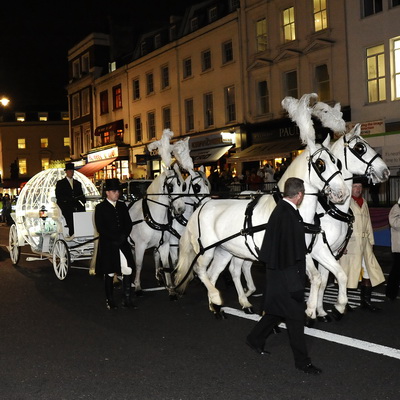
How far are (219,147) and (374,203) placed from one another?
1495 cm

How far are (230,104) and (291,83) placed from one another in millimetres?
4481

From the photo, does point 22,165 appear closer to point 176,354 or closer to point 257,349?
point 176,354

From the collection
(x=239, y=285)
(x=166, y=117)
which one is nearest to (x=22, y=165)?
(x=166, y=117)

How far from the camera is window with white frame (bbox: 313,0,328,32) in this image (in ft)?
82.4

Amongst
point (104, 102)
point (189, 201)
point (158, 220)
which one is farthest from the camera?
point (104, 102)

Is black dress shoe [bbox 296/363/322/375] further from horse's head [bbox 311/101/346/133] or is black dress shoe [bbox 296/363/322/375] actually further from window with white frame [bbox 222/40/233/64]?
window with white frame [bbox 222/40/233/64]

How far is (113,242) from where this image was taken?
8.59 metres

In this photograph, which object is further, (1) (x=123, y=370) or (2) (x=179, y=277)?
(2) (x=179, y=277)

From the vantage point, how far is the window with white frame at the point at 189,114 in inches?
1339

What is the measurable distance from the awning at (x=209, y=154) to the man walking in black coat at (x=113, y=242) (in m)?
21.1

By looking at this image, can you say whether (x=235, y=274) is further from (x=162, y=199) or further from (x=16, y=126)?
(x=16, y=126)

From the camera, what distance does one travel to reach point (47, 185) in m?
14.7

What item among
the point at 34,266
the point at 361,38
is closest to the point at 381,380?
the point at 34,266

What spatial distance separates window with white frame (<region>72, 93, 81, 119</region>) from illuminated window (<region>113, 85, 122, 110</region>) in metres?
7.31
